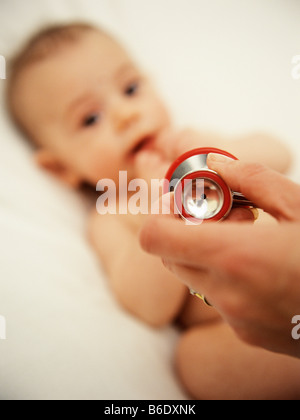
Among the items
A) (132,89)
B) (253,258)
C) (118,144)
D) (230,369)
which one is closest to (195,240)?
(253,258)

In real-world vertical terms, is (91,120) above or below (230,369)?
above

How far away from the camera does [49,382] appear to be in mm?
656

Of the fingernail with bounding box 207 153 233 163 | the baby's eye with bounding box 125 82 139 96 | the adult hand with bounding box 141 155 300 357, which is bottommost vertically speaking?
the adult hand with bounding box 141 155 300 357

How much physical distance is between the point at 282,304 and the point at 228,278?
0.21ft

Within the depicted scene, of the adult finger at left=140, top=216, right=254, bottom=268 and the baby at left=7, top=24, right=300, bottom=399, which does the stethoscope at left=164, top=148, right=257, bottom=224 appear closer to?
the adult finger at left=140, top=216, right=254, bottom=268

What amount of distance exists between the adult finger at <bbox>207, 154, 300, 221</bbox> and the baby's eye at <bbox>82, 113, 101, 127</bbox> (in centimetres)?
55

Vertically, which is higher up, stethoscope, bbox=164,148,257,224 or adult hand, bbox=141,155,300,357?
stethoscope, bbox=164,148,257,224

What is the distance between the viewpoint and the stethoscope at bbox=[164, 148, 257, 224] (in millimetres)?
440

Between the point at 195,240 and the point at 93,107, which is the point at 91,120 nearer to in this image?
the point at 93,107

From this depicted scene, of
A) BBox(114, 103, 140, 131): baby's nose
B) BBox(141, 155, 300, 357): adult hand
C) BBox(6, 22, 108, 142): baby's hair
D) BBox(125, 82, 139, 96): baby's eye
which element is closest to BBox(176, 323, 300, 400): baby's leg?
BBox(141, 155, 300, 357): adult hand

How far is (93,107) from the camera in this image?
90cm

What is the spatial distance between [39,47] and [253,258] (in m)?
0.90
